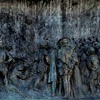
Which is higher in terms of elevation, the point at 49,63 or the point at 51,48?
the point at 51,48

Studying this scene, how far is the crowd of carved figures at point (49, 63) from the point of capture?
9906 millimetres

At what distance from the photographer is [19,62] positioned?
33.1ft

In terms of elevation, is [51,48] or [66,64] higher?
[51,48]

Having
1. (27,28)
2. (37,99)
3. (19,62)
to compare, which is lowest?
(37,99)

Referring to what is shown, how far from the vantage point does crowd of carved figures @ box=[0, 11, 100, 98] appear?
9.91m

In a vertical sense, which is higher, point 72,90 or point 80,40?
point 80,40

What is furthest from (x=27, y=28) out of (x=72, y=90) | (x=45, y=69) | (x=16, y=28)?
(x=72, y=90)

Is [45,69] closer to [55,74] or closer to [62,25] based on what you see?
[55,74]

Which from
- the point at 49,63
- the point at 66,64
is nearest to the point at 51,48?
the point at 49,63

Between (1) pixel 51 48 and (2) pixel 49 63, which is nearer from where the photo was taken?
(2) pixel 49 63

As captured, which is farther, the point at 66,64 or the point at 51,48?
the point at 51,48

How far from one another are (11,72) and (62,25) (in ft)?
4.57

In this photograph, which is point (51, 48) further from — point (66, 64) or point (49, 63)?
point (66, 64)

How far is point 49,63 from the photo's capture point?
10.0 metres
